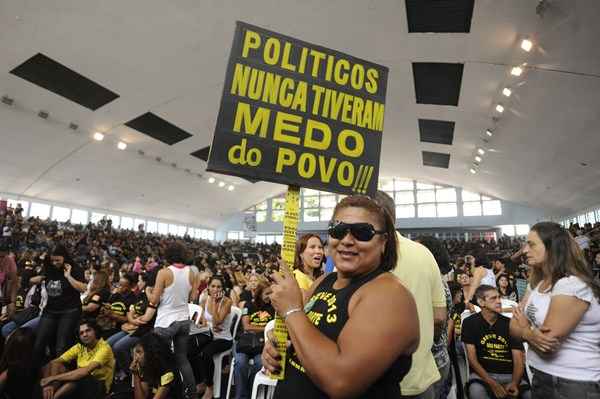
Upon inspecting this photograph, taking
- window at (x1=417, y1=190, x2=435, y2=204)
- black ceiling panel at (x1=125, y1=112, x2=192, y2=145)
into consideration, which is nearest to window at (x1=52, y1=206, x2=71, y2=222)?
black ceiling panel at (x1=125, y1=112, x2=192, y2=145)

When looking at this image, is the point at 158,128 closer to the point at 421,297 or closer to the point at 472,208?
the point at 421,297

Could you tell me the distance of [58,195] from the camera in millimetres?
16781

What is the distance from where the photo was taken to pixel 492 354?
2.74m

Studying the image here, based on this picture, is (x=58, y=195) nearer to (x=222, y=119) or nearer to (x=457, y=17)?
(x=457, y=17)

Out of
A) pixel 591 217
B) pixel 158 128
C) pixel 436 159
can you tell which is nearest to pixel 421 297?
pixel 158 128

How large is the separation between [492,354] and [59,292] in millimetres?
4086

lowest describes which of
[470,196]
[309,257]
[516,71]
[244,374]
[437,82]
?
[244,374]

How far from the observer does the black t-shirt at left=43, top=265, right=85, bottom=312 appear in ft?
11.8

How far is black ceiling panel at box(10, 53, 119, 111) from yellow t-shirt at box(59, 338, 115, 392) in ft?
25.9

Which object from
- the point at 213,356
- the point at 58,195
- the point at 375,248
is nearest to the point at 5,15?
the point at 213,356

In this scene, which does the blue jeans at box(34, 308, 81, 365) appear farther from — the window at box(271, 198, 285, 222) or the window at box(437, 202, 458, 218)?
the window at box(271, 198, 285, 222)

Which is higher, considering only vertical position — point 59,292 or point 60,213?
point 60,213

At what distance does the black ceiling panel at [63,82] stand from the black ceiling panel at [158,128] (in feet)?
4.67

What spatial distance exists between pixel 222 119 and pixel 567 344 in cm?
174
